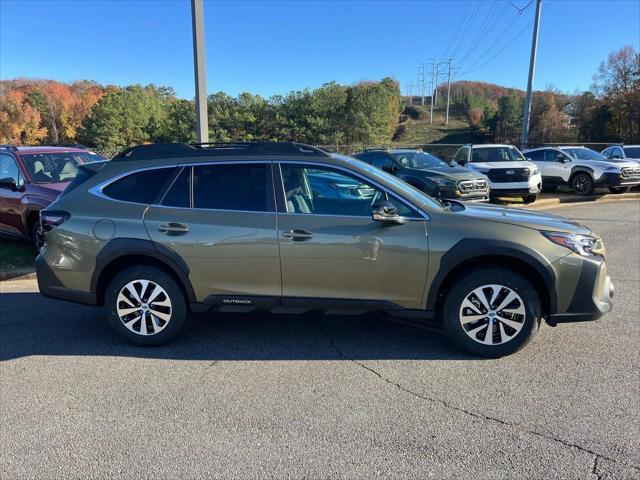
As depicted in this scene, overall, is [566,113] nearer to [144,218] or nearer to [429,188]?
[429,188]

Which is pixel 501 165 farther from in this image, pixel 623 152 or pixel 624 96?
pixel 624 96

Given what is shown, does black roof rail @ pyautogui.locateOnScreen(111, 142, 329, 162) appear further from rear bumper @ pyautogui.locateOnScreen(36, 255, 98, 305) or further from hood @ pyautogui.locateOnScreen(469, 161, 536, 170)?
hood @ pyautogui.locateOnScreen(469, 161, 536, 170)

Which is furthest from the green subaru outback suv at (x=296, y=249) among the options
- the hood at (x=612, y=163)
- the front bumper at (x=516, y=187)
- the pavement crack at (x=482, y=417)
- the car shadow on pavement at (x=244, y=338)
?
the hood at (x=612, y=163)

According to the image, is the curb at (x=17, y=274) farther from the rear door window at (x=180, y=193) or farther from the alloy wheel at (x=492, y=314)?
the alloy wheel at (x=492, y=314)

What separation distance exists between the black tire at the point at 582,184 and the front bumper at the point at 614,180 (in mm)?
210

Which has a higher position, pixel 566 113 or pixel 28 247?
pixel 566 113

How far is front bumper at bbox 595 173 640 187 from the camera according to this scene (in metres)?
15.7

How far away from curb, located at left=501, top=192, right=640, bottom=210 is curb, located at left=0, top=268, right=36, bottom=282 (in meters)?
12.2

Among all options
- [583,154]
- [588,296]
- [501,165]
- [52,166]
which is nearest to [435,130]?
[583,154]

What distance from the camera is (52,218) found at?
4.44m

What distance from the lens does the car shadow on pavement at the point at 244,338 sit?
14.0 feet

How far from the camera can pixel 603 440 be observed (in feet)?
9.59

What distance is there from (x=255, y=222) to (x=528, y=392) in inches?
99.9

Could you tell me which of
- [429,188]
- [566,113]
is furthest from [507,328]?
[566,113]
